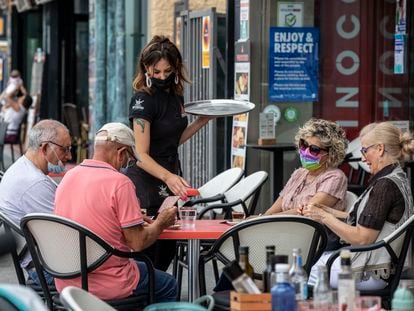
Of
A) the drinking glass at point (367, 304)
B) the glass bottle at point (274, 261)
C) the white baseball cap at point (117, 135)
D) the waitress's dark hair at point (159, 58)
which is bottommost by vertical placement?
the drinking glass at point (367, 304)

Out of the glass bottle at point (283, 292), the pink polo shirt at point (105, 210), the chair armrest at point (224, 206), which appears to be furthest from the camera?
the chair armrest at point (224, 206)

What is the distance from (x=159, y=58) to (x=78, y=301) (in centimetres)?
351

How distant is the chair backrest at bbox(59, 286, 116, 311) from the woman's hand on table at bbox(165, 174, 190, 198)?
288cm

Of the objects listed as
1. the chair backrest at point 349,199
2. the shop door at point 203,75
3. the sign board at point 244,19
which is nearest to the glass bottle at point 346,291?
the chair backrest at point 349,199

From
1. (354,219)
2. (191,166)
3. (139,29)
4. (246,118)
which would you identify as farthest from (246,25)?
(354,219)

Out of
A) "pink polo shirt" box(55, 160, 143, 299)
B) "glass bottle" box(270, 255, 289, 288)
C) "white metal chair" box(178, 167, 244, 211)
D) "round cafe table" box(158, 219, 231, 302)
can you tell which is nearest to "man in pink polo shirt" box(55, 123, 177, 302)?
"pink polo shirt" box(55, 160, 143, 299)

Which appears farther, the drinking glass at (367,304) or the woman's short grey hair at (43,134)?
the woman's short grey hair at (43,134)

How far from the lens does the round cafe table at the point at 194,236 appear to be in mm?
6457

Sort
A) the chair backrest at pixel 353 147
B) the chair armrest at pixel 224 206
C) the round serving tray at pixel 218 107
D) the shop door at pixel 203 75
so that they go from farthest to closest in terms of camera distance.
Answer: the shop door at pixel 203 75
the chair backrest at pixel 353 147
the chair armrest at pixel 224 206
the round serving tray at pixel 218 107

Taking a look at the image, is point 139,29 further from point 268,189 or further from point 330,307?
point 330,307

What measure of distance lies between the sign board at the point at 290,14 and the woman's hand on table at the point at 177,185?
439 centimetres

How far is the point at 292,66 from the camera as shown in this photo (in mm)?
11570

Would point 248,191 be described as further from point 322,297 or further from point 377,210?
point 322,297

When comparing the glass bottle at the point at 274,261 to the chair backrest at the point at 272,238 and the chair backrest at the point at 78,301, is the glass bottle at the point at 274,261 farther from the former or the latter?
the chair backrest at the point at 272,238
